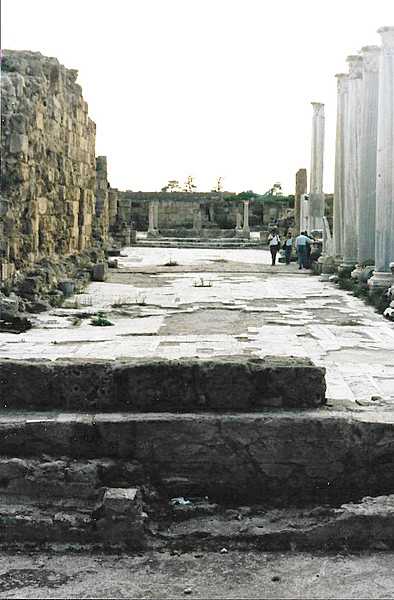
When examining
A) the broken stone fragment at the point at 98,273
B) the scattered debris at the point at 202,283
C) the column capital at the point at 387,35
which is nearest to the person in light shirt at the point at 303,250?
the scattered debris at the point at 202,283

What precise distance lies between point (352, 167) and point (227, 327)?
33.0 feet

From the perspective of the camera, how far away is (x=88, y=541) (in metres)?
5.14

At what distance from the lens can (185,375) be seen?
582 centimetres

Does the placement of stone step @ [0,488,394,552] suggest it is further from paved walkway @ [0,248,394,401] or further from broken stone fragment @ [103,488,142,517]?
paved walkway @ [0,248,394,401]

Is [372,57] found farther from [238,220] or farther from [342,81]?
[238,220]

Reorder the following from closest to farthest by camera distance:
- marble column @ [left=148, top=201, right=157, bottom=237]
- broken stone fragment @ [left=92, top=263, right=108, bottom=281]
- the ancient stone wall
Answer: the ancient stone wall, broken stone fragment @ [left=92, top=263, right=108, bottom=281], marble column @ [left=148, top=201, right=157, bottom=237]

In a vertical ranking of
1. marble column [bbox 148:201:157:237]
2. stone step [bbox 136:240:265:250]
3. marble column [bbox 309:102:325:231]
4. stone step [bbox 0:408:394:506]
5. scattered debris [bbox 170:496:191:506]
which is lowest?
scattered debris [bbox 170:496:191:506]

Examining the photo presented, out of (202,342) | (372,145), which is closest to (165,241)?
(372,145)

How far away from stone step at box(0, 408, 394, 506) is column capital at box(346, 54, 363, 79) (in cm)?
1547

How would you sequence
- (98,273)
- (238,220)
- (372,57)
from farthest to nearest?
(238,220) < (98,273) < (372,57)

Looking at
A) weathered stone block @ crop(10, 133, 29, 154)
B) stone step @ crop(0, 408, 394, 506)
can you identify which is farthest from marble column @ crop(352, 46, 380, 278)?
stone step @ crop(0, 408, 394, 506)

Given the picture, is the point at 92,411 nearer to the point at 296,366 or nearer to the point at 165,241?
the point at 296,366

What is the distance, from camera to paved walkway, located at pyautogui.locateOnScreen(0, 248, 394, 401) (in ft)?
29.1

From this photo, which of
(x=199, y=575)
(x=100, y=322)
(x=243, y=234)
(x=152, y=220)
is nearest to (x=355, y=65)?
(x=100, y=322)
